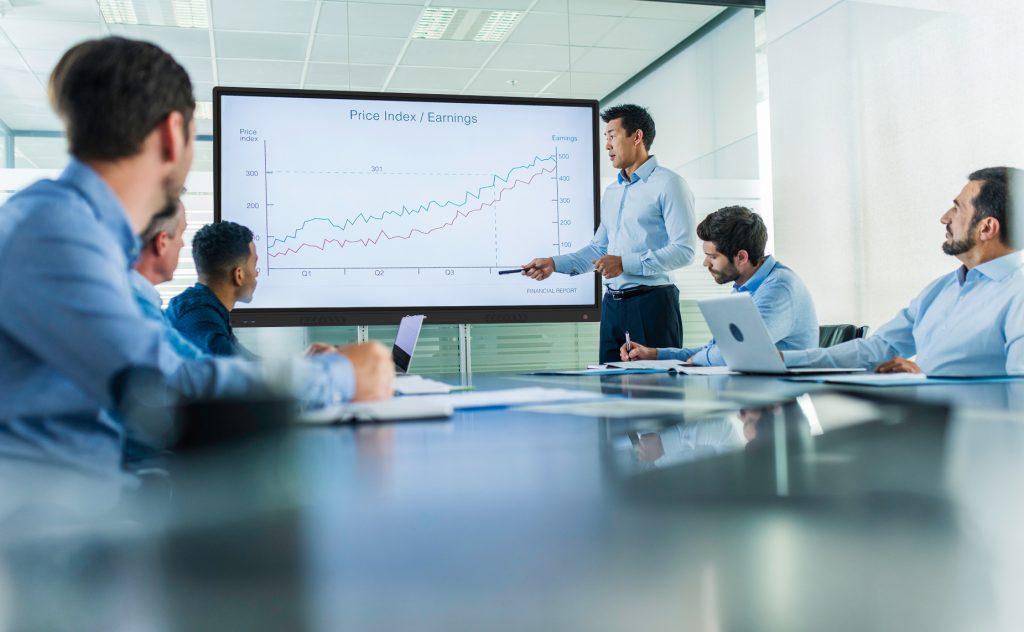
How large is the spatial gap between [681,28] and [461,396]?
4.70m

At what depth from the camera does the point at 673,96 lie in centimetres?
551

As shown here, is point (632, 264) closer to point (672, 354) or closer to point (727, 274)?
point (727, 274)

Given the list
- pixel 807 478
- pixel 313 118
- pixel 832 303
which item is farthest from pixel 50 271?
pixel 832 303

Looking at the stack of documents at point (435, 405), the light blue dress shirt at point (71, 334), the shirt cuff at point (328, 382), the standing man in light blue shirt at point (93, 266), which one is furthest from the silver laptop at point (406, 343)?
the light blue dress shirt at point (71, 334)

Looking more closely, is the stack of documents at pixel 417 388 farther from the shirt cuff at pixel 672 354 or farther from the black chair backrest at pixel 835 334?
the black chair backrest at pixel 835 334

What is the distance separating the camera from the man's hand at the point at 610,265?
3.38 metres

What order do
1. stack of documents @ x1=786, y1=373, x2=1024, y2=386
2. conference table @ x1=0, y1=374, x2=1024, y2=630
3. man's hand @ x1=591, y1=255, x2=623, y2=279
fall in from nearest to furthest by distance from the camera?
conference table @ x1=0, y1=374, x2=1024, y2=630, stack of documents @ x1=786, y1=373, x2=1024, y2=386, man's hand @ x1=591, y1=255, x2=623, y2=279

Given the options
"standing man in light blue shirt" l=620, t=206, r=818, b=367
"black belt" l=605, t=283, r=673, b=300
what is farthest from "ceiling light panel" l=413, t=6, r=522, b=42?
"standing man in light blue shirt" l=620, t=206, r=818, b=367

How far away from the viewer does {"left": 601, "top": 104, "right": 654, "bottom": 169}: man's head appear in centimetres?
373

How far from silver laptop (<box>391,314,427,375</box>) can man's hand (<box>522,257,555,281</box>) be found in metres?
1.08

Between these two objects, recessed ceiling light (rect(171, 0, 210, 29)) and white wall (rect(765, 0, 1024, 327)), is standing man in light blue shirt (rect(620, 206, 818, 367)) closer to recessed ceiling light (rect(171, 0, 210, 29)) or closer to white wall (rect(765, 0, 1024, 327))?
white wall (rect(765, 0, 1024, 327))

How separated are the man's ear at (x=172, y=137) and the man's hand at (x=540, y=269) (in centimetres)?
268

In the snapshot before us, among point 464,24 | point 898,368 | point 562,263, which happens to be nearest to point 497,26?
point 464,24

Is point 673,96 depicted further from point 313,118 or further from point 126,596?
point 126,596
